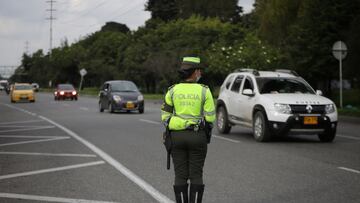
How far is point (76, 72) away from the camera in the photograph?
10562 cm

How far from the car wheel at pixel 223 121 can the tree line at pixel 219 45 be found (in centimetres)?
1911

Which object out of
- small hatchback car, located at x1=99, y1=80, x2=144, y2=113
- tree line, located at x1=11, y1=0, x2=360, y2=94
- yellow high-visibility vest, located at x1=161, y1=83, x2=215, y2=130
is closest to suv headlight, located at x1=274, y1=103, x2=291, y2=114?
Result: yellow high-visibility vest, located at x1=161, y1=83, x2=215, y2=130

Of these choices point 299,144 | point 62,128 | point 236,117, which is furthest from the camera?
point 62,128

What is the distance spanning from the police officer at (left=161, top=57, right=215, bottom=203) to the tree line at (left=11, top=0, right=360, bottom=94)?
29.5 metres

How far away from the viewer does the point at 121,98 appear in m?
27.5

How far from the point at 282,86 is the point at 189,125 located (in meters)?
9.67

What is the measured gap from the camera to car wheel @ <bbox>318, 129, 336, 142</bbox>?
14120 millimetres

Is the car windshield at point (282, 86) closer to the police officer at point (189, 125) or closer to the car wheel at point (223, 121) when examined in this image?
the car wheel at point (223, 121)

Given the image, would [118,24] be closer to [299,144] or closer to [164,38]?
[164,38]

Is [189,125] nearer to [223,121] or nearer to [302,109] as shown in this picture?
[302,109]

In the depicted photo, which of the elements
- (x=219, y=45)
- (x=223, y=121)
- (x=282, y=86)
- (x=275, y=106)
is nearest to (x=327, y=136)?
(x=275, y=106)

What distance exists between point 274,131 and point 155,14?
82.0 m

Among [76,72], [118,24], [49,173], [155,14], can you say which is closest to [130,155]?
[49,173]

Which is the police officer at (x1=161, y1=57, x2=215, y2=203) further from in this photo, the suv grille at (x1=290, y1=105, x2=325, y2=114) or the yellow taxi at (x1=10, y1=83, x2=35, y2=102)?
the yellow taxi at (x1=10, y1=83, x2=35, y2=102)
